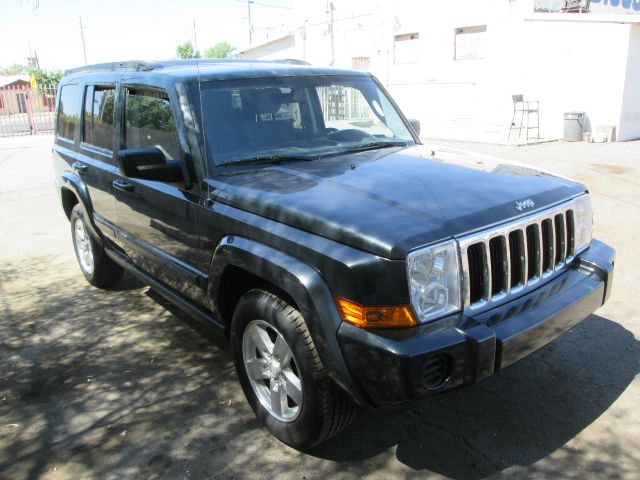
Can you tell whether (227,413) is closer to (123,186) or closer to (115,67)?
(123,186)

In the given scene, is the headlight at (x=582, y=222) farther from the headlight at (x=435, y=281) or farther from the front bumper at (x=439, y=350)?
the headlight at (x=435, y=281)

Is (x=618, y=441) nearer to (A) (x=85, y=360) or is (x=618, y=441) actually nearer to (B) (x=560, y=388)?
(B) (x=560, y=388)

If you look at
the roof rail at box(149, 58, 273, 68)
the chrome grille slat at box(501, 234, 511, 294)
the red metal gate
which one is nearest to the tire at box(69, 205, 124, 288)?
the roof rail at box(149, 58, 273, 68)

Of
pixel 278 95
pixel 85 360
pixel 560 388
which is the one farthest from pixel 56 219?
pixel 560 388

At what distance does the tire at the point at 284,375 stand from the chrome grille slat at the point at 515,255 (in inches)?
29.8

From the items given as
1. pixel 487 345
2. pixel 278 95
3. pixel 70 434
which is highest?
pixel 278 95

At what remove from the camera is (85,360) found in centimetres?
411

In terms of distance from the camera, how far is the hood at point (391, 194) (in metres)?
2.47

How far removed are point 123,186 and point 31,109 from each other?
2582 cm

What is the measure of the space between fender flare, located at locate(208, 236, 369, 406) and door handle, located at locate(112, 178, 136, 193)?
166 cm

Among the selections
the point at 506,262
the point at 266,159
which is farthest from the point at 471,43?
the point at 506,262

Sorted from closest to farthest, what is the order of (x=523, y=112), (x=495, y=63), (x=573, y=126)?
1. (x=573, y=126)
2. (x=523, y=112)
3. (x=495, y=63)

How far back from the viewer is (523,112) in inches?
631

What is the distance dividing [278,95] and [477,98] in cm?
1502
